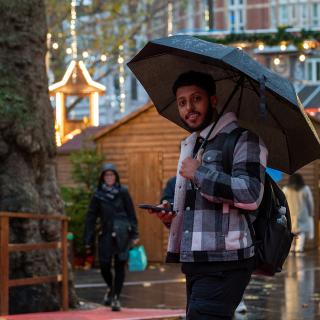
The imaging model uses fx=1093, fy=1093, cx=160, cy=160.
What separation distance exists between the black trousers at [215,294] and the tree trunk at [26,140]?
673 centimetres

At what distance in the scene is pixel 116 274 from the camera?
12.9 m

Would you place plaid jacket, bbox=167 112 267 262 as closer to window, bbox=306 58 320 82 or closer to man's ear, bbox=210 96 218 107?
man's ear, bbox=210 96 218 107

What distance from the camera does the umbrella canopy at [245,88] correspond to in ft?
18.3

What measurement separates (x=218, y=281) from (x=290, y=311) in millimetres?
6800

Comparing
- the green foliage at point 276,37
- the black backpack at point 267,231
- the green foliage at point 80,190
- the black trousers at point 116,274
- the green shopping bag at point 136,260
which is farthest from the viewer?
the green foliage at point 276,37

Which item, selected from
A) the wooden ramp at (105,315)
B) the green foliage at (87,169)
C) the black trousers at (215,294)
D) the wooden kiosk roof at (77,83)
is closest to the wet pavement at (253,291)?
the wooden ramp at (105,315)

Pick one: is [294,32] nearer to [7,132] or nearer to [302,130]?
[7,132]

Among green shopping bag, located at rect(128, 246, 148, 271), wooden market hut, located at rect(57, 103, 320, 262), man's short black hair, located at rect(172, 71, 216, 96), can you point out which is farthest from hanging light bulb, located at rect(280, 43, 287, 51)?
man's short black hair, located at rect(172, 71, 216, 96)

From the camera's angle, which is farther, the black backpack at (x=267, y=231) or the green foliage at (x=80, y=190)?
the green foliage at (x=80, y=190)

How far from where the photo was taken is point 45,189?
12.6 metres

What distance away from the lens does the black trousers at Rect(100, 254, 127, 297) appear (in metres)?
12.8

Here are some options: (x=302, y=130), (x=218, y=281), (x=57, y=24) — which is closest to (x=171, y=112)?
(x=302, y=130)

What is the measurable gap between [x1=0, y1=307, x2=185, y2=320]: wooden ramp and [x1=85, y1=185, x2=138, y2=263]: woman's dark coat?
0.89 meters

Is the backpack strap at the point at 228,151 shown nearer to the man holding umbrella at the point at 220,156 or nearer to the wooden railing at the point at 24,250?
the man holding umbrella at the point at 220,156
